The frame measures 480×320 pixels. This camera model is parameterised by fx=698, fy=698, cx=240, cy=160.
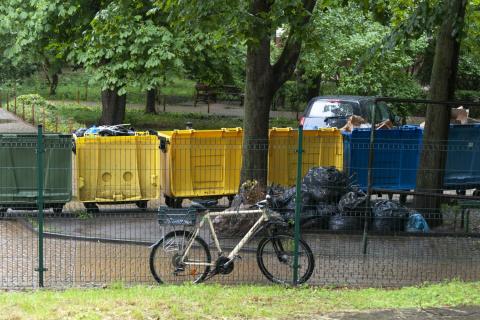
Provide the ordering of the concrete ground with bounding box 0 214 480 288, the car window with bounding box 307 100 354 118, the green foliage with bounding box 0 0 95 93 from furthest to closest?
the green foliage with bounding box 0 0 95 93, the car window with bounding box 307 100 354 118, the concrete ground with bounding box 0 214 480 288

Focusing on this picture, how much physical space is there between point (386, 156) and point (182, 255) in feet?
19.6

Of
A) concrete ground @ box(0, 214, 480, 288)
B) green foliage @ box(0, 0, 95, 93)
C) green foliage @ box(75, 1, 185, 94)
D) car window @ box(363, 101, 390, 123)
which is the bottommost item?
concrete ground @ box(0, 214, 480, 288)

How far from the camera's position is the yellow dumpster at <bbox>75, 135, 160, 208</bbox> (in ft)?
36.1

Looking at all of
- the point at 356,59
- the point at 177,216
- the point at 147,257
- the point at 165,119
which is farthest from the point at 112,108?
the point at 177,216

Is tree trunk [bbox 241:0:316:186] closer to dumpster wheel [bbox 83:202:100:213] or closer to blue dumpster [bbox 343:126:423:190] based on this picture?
blue dumpster [bbox 343:126:423:190]

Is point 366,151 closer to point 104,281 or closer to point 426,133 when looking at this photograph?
point 426,133

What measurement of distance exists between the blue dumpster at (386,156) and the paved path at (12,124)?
13.1 metres

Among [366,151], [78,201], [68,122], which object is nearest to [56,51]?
[68,122]

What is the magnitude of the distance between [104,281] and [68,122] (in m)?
15.2

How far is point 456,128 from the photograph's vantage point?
12.7 metres

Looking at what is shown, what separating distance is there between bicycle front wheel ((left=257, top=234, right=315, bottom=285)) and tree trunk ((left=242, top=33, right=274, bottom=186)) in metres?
2.96

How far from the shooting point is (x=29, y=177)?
1072cm

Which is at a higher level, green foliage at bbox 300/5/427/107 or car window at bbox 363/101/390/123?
green foliage at bbox 300/5/427/107

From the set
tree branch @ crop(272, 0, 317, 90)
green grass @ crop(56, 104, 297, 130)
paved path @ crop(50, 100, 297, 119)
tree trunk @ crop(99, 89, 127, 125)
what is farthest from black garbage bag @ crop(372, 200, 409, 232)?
paved path @ crop(50, 100, 297, 119)
